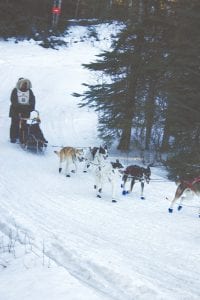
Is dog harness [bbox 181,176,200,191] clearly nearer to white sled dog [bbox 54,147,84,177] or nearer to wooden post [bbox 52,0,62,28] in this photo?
white sled dog [bbox 54,147,84,177]

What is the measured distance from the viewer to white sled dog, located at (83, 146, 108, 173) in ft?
39.3

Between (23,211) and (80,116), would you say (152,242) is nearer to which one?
(23,211)

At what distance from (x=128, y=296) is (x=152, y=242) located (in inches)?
90.5

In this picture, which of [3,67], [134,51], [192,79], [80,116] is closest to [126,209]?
[192,79]

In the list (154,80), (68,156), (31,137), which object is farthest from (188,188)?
(154,80)

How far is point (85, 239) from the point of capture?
8344 mm

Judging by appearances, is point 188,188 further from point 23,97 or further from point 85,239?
point 23,97

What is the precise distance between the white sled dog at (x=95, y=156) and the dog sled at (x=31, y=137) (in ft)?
6.43

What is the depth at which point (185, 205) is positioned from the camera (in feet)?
35.2

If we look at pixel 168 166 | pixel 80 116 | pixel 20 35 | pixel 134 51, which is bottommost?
pixel 168 166

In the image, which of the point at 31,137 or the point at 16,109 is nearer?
the point at 31,137

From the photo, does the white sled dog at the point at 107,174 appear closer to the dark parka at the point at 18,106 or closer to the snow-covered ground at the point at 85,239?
the snow-covered ground at the point at 85,239

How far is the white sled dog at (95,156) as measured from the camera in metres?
12.0

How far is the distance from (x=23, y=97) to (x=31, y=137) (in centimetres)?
176
